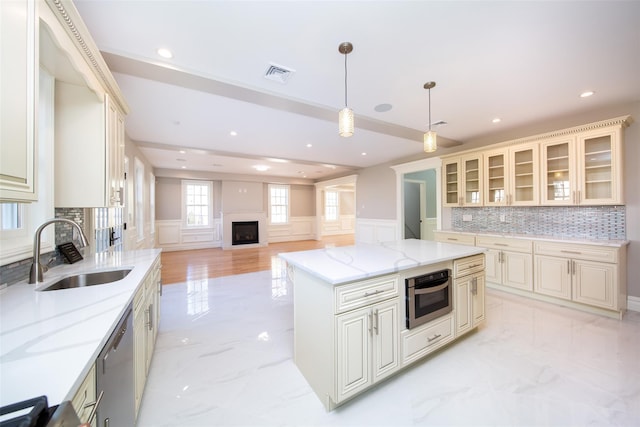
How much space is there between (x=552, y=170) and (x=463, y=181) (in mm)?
1165

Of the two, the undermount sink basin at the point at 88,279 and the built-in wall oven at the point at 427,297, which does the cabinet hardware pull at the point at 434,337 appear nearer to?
the built-in wall oven at the point at 427,297

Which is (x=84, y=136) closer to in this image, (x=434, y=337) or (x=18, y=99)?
(x=18, y=99)

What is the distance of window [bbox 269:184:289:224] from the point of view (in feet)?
29.7

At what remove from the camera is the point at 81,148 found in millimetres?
1778

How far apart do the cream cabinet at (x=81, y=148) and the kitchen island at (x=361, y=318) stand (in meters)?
1.51

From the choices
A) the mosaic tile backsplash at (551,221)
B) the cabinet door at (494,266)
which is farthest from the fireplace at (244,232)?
the cabinet door at (494,266)

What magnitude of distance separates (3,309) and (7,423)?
0.94 m

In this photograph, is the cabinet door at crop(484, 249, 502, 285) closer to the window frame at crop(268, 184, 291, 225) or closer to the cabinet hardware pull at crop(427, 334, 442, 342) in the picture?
the cabinet hardware pull at crop(427, 334, 442, 342)

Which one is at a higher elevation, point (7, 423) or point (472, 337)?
point (7, 423)

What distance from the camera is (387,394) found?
167 cm

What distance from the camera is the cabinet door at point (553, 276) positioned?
9.92 feet

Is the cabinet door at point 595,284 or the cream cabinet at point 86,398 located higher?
the cream cabinet at point 86,398

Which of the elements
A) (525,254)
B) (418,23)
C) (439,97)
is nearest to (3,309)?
(418,23)

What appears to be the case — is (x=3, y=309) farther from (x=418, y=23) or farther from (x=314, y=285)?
(x=418, y=23)
